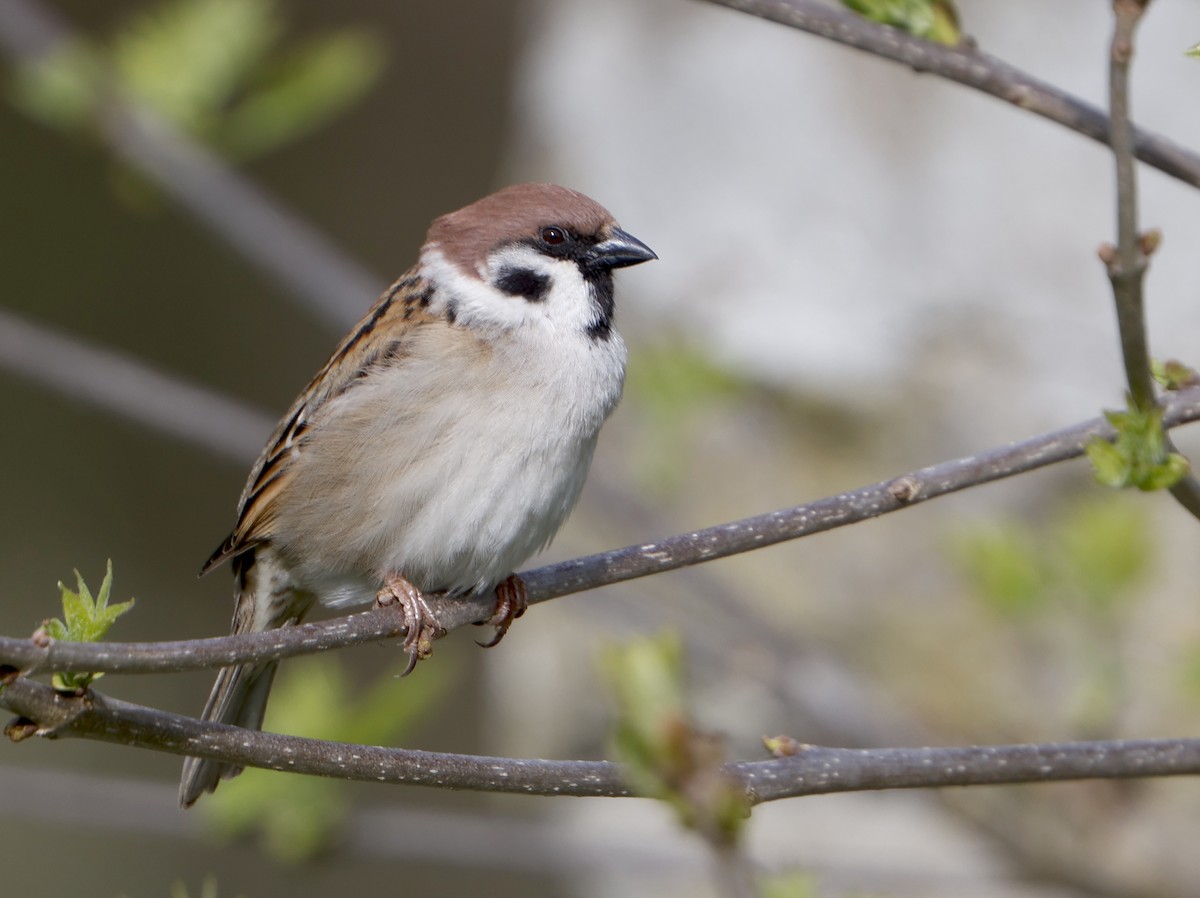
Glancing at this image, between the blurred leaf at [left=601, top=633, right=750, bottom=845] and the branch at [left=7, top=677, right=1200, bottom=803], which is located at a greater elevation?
the branch at [left=7, top=677, right=1200, bottom=803]

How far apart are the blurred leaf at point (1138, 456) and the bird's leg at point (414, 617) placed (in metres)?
0.88

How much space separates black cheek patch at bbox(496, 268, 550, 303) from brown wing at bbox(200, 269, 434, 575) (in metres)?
0.12

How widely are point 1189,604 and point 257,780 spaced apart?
2044 mm

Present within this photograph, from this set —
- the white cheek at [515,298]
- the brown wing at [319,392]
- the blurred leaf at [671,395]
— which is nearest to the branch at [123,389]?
the brown wing at [319,392]

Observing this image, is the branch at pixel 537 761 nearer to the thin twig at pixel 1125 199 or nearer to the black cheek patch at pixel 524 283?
the thin twig at pixel 1125 199

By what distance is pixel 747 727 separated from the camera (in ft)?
11.8

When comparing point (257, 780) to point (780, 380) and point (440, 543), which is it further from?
point (780, 380)

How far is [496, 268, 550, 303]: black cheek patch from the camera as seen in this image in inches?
91.2

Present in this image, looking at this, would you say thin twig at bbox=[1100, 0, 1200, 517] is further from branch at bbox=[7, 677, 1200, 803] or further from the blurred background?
the blurred background

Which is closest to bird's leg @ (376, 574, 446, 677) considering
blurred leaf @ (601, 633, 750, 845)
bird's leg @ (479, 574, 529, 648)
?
bird's leg @ (479, 574, 529, 648)

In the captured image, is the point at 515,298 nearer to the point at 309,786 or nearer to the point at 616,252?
the point at 616,252

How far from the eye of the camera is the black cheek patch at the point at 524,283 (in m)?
2.32

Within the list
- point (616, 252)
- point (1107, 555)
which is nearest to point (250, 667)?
point (616, 252)

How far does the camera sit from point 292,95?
2.72 m
